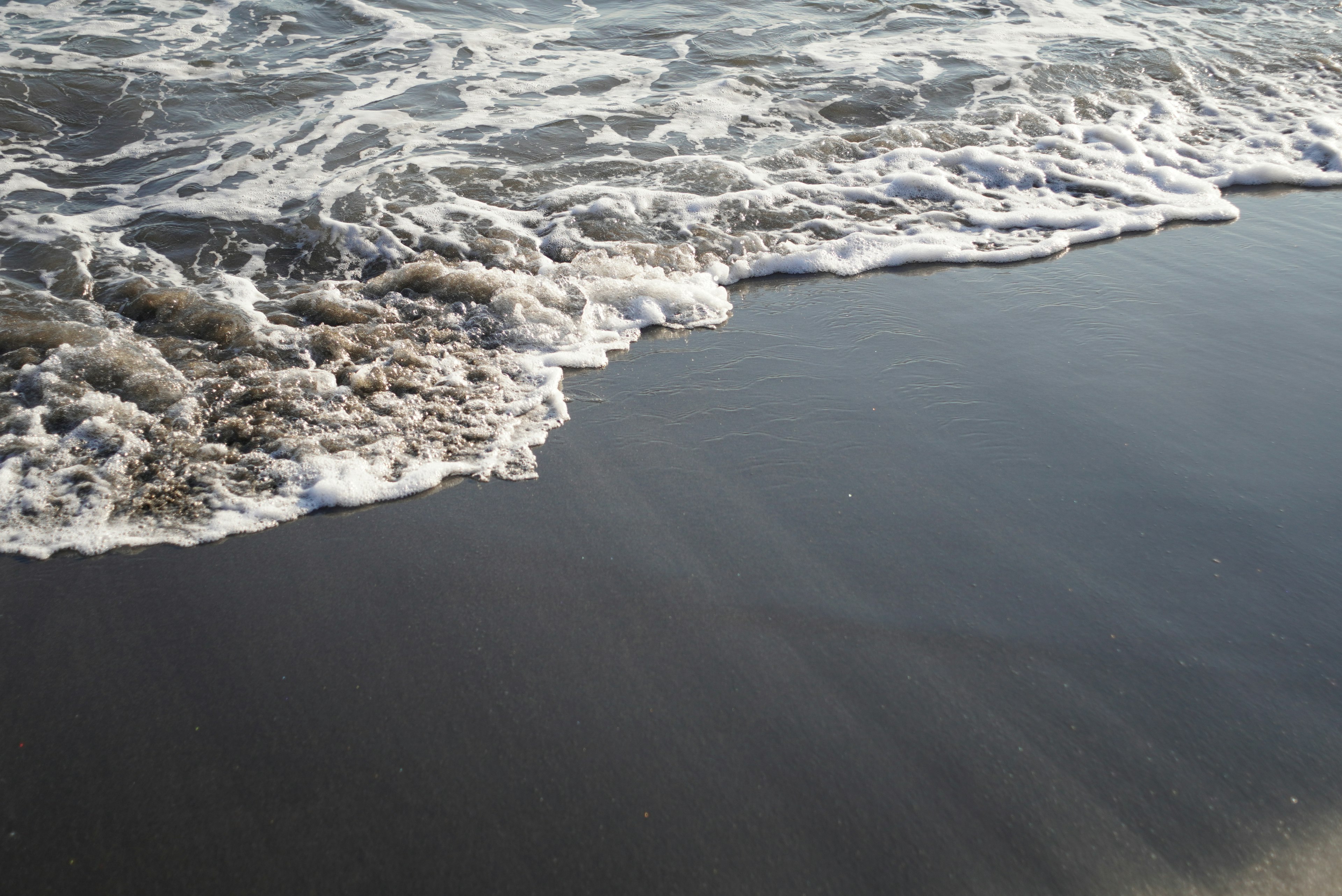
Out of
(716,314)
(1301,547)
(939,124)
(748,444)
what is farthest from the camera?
(939,124)

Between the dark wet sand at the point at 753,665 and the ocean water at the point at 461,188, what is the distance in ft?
1.33

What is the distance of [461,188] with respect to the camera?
205 inches

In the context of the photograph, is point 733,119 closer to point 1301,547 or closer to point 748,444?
point 748,444

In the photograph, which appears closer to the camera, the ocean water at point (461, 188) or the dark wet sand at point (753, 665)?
the dark wet sand at point (753, 665)

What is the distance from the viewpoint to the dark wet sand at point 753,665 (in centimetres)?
180

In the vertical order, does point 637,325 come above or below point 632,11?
below

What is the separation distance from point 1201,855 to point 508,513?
6.78ft

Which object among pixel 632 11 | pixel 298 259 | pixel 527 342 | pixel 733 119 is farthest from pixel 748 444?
pixel 632 11

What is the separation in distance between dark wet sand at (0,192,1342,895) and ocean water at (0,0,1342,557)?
1.33 feet

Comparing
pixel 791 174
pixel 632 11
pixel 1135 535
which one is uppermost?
pixel 632 11

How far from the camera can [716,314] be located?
157 inches

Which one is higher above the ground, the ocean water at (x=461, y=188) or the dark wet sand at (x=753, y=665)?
the ocean water at (x=461, y=188)

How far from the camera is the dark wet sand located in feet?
5.90

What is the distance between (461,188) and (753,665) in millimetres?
4017
